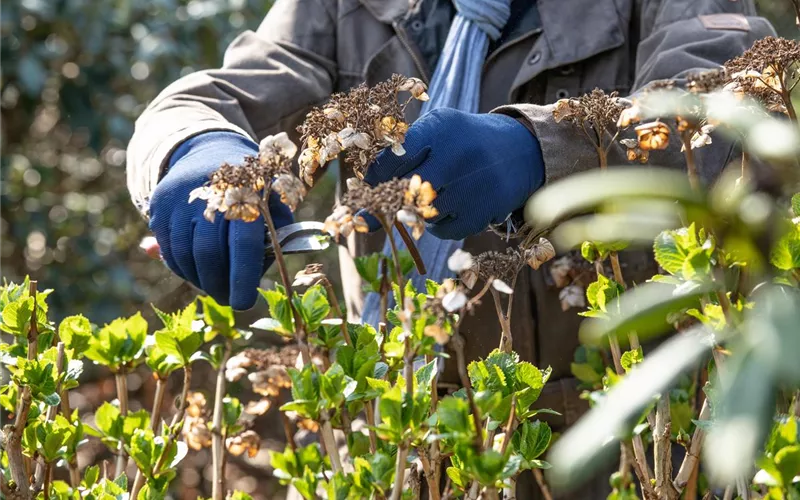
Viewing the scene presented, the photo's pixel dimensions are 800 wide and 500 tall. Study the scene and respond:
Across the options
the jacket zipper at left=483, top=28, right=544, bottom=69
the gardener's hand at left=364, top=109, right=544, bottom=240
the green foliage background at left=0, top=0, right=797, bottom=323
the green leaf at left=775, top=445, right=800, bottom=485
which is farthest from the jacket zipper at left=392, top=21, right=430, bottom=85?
the green foliage background at left=0, top=0, right=797, bottom=323

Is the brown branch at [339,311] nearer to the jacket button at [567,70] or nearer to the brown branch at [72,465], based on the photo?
the brown branch at [72,465]

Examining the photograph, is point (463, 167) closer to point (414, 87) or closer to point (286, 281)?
point (414, 87)

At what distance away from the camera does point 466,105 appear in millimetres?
1764

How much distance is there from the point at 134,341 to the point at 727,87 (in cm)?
66

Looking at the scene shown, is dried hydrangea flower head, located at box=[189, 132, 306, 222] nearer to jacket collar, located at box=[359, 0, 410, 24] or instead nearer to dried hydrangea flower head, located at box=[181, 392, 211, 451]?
dried hydrangea flower head, located at box=[181, 392, 211, 451]

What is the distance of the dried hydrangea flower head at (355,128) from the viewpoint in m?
0.95

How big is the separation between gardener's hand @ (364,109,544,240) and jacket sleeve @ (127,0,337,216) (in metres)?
Result: 0.53

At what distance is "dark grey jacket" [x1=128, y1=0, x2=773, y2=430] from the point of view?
1.62 m

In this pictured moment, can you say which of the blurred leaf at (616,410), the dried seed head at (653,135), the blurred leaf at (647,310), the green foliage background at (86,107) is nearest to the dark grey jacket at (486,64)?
the dried seed head at (653,135)

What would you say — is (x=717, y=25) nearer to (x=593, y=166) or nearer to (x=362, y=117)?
(x=593, y=166)

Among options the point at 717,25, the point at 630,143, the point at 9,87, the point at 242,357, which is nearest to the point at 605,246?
the point at 630,143

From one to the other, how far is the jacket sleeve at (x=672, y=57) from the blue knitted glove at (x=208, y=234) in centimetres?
34

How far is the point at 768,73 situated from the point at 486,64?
3.10 feet

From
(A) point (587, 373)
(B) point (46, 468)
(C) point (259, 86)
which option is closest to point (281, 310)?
(B) point (46, 468)
